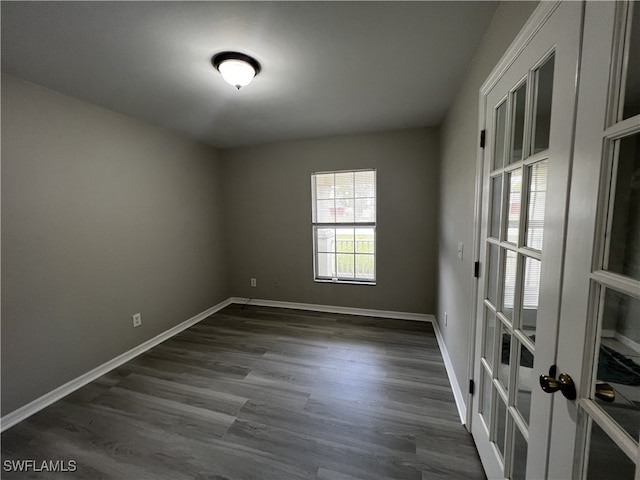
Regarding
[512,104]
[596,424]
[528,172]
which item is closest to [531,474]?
[596,424]

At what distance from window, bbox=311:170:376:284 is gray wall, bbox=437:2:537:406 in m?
1.02

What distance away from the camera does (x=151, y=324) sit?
2754 millimetres

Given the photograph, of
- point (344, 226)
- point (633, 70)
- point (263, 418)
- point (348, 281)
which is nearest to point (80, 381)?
point (263, 418)

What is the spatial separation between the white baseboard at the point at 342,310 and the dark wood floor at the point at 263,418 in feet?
2.02

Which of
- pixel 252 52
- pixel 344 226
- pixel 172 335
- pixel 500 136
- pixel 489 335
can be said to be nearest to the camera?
pixel 500 136

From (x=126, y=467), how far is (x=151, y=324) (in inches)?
62.9

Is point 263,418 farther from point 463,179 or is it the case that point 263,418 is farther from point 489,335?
point 463,179

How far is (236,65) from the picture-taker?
62.3 inches

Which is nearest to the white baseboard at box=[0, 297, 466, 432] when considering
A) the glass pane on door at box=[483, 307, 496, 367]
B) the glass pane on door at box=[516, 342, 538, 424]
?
the glass pane on door at box=[483, 307, 496, 367]

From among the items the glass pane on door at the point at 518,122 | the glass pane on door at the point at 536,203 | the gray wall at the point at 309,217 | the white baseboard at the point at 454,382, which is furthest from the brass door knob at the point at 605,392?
the gray wall at the point at 309,217

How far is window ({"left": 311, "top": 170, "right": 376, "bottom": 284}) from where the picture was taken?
3.33m

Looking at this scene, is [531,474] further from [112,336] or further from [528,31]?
[112,336]

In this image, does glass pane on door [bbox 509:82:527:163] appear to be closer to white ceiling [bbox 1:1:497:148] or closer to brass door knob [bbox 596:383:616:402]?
white ceiling [bbox 1:1:497:148]

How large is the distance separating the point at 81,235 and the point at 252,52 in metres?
2.06
